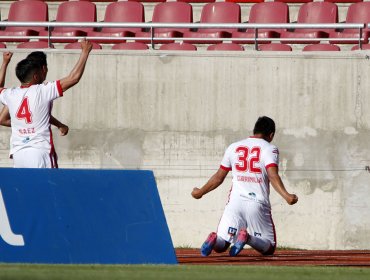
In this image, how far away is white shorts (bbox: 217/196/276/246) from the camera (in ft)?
41.9

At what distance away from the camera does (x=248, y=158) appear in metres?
12.6

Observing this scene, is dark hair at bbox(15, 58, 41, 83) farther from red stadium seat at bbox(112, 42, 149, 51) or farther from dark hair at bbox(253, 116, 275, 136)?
red stadium seat at bbox(112, 42, 149, 51)

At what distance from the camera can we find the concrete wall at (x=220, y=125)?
16.5 metres

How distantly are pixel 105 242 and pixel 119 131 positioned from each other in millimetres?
6587

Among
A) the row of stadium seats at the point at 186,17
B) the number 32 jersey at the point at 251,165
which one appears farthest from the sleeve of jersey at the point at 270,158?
the row of stadium seats at the point at 186,17

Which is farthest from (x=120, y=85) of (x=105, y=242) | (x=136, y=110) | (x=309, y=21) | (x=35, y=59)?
(x=105, y=242)

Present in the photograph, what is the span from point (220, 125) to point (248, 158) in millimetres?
4288

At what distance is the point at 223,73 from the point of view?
16.9m

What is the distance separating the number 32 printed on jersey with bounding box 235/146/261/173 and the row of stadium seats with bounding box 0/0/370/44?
6501 mm

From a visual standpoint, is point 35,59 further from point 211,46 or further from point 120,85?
point 211,46

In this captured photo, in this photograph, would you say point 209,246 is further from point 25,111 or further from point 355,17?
point 355,17

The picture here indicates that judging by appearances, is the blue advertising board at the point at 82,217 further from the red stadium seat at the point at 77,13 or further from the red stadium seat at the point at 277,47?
the red stadium seat at the point at 77,13

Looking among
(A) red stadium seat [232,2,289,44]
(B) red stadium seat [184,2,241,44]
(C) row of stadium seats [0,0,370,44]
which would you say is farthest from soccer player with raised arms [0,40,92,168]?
(A) red stadium seat [232,2,289,44]

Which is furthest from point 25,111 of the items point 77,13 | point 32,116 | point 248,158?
point 77,13
